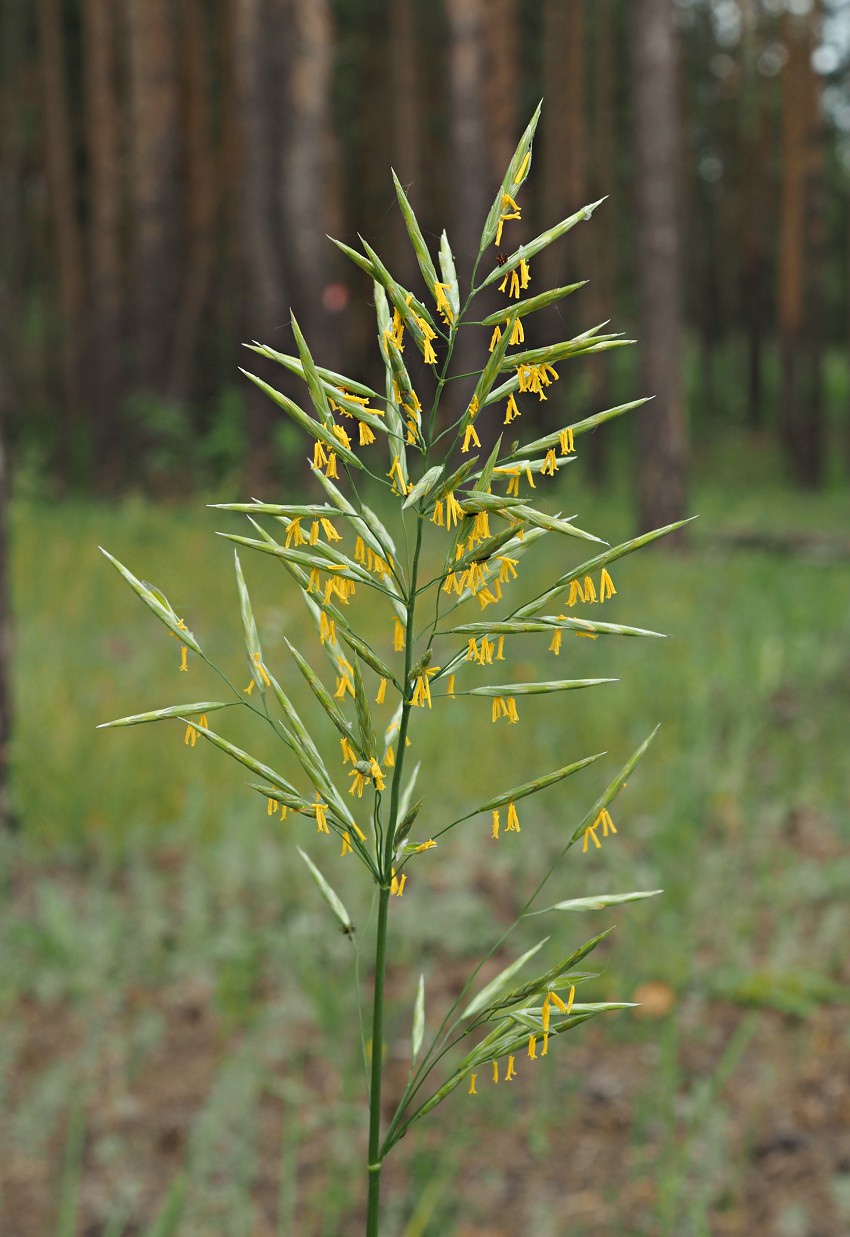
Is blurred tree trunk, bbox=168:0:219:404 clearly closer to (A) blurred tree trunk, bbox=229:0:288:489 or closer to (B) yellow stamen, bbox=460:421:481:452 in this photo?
(A) blurred tree trunk, bbox=229:0:288:489

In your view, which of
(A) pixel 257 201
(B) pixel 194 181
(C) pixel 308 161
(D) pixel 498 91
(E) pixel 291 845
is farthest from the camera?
(B) pixel 194 181

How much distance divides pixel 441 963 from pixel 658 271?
8.70 meters

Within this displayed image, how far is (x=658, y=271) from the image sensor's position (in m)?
12.1

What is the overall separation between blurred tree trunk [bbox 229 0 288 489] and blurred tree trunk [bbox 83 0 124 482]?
4884 millimetres

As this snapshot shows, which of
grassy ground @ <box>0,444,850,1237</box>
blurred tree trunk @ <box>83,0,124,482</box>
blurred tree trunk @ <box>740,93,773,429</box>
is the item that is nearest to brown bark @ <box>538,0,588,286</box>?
blurred tree trunk @ <box>740,93,773,429</box>

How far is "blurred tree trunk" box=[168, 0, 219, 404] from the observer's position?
18.6m

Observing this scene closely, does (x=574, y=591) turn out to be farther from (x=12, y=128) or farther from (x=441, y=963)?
(x=12, y=128)

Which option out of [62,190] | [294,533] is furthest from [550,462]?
[62,190]

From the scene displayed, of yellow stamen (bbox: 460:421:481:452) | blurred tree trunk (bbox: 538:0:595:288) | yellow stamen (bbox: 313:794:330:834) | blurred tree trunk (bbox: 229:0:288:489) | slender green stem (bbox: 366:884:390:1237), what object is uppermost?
blurred tree trunk (bbox: 538:0:595:288)

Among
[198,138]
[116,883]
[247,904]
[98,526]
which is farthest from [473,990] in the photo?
[198,138]

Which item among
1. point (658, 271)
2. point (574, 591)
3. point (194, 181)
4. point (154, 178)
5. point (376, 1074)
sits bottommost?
point (376, 1074)

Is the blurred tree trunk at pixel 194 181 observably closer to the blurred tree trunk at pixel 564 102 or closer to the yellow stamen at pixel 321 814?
the blurred tree trunk at pixel 564 102

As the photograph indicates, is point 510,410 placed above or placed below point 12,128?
below

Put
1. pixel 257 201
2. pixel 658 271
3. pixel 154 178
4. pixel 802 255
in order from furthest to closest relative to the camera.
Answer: pixel 802 255
pixel 154 178
pixel 257 201
pixel 658 271
